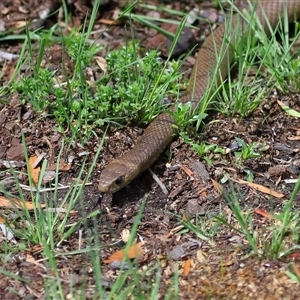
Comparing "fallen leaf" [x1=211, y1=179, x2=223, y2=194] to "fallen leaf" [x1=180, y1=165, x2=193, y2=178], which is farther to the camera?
"fallen leaf" [x1=180, y1=165, x2=193, y2=178]

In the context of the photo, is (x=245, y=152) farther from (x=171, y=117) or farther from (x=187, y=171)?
(x=171, y=117)

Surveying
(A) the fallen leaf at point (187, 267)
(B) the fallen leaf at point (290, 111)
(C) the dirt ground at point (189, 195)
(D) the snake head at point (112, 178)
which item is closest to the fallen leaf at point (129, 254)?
(C) the dirt ground at point (189, 195)

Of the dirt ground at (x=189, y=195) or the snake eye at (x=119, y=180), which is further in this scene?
the snake eye at (x=119, y=180)

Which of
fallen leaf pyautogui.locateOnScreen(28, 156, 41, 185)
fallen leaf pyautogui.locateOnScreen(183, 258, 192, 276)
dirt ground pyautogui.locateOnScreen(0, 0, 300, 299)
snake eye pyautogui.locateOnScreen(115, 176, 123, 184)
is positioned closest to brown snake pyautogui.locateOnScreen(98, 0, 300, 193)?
snake eye pyautogui.locateOnScreen(115, 176, 123, 184)

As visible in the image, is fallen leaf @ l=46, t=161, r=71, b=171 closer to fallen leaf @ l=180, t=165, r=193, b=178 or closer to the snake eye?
the snake eye

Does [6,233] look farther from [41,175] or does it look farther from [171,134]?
[171,134]

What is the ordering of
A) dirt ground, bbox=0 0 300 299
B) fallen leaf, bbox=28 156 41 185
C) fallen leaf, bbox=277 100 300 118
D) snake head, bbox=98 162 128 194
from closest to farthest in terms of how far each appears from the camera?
dirt ground, bbox=0 0 300 299 → snake head, bbox=98 162 128 194 → fallen leaf, bbox=28 156 41 185 → fallen leaf, bbox=277 100 300 118

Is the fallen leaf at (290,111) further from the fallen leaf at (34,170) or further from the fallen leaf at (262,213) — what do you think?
the fallen leaf at (34,170)

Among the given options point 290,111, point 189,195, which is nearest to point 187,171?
point 189,195
